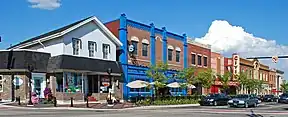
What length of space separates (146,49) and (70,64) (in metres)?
13.2

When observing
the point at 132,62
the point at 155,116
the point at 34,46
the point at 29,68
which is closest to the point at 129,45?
the point at 132,62

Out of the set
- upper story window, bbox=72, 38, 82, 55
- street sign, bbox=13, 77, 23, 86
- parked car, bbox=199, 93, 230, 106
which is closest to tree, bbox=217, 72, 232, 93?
parked car, bbox=199, 93, 230, 106

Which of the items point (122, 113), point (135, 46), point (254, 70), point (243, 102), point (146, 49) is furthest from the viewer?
point (254, 70)

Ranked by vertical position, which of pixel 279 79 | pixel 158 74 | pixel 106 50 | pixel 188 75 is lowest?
pixel 279 79

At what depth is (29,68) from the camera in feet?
119

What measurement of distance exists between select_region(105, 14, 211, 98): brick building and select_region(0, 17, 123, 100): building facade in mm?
1470

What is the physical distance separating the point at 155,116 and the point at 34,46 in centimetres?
2220

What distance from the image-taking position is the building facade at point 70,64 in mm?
38219

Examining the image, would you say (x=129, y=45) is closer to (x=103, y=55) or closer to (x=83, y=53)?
(x=103, y=55)

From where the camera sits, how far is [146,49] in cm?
5056

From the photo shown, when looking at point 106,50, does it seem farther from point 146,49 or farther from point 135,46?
point 146,49

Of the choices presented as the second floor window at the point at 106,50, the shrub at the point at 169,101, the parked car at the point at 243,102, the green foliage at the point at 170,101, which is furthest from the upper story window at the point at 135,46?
the parked car at the point at 243,102

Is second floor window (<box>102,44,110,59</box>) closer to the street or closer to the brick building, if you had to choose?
the brick building

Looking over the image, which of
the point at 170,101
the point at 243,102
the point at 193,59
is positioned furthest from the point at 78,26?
the point at 193,59
